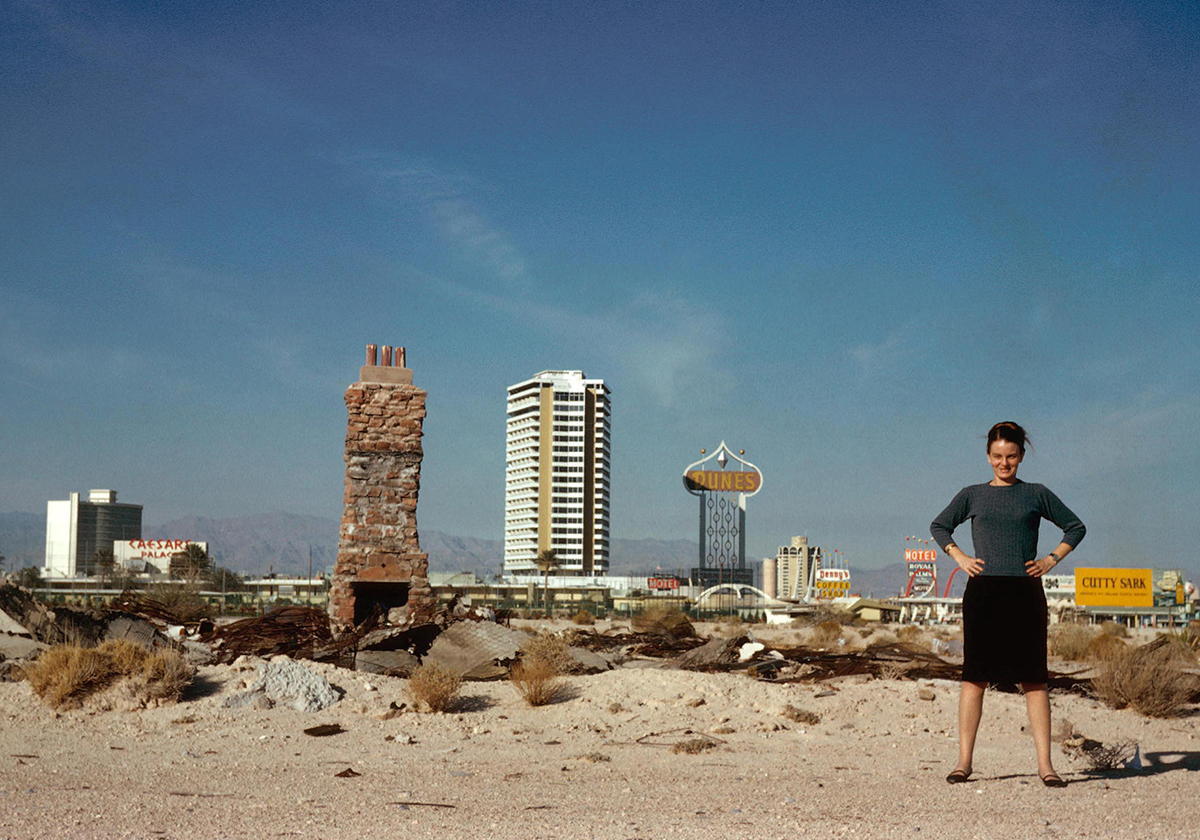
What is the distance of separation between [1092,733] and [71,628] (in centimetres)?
1028

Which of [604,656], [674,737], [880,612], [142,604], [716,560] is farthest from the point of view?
[716,560]

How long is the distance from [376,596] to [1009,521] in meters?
11.5

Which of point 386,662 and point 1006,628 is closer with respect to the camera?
point 1006,628

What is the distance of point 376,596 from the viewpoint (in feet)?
53.9

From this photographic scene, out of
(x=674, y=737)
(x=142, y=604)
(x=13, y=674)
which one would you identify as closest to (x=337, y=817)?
(x=674, y=737)

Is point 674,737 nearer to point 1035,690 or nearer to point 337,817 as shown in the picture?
point 1035,690

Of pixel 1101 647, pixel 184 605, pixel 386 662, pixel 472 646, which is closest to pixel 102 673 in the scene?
pixel 386 662

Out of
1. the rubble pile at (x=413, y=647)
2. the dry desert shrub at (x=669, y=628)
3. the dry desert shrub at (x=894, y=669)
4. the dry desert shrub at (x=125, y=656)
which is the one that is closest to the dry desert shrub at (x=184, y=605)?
the rubble pile at (x=413, y=647)

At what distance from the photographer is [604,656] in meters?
13.9

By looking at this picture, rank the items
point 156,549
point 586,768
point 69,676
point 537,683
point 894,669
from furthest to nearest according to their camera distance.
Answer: point 156,549, point 894,669, point 537,683, point 69,676, point 586,768

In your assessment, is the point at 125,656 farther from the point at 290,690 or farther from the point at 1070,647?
the point at 1070,647

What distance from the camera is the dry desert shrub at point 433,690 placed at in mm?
10523

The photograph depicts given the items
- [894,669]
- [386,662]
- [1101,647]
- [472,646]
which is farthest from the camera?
[1101,647]

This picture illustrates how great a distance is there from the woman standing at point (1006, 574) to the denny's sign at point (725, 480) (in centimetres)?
7998
